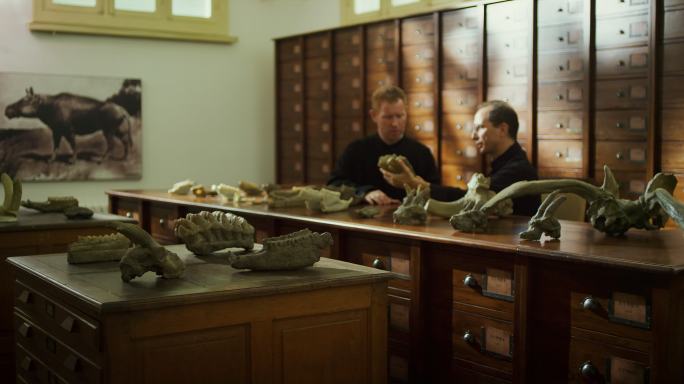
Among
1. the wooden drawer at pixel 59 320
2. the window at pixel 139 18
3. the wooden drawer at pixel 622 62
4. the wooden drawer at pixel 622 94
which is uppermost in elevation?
the window at pixel 139 18

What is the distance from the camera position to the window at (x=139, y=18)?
9625 mm

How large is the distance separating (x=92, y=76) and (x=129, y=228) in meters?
7.42

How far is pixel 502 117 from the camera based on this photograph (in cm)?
515

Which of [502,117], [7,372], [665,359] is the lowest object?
[7,372]

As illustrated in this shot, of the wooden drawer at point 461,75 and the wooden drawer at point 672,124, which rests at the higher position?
the wooden drawer at point 461,75

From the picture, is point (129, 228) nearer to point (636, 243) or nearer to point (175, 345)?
point (175, 345)

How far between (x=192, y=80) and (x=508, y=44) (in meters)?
4.59

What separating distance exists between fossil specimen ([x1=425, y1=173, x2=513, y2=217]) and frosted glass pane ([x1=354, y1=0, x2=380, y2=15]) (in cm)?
558

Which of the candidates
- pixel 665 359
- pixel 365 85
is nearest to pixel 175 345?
pixel 665 359

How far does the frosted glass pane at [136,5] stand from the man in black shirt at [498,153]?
597 cm

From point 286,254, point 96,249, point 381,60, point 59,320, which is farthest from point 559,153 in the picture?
point 59,320

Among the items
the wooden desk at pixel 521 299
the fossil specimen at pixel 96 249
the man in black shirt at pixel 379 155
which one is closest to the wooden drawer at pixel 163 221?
the man in black shirt at pixel 379 155

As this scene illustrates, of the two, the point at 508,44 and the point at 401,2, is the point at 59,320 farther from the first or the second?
the point at 401,2

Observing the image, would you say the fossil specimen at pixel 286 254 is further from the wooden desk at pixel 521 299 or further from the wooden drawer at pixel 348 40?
the wooden drawer at pixel 348 40
